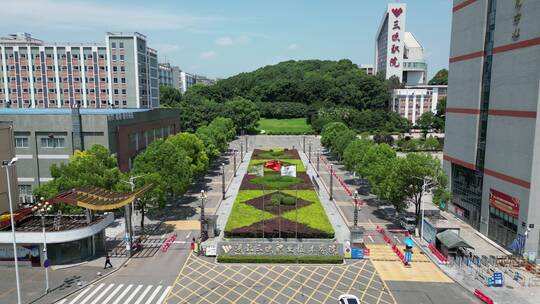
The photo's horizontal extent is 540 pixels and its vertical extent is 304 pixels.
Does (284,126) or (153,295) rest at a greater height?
(284,126)

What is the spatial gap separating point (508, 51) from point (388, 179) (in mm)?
17060

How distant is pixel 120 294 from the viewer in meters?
28.7

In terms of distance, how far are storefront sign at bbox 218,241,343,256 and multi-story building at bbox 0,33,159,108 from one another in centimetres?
7988

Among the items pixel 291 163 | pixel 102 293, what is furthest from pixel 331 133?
pixel 102 293

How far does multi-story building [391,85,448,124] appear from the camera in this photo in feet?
434

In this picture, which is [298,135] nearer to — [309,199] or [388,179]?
[309,199]

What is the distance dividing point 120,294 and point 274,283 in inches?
454

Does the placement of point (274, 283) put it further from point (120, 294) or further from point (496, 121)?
point (496, 121)

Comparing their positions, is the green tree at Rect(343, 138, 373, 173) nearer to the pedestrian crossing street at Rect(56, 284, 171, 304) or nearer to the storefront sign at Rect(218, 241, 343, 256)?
the storefront sign at Rect(218, 241, 343, 256)

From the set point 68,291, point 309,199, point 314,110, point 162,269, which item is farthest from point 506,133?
point 314,110

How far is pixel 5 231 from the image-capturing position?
3259cm

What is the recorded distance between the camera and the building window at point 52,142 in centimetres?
5125

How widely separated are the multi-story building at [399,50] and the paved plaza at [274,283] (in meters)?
142

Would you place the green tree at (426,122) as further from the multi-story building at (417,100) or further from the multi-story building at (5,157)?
the multi-story building at (5,157)
